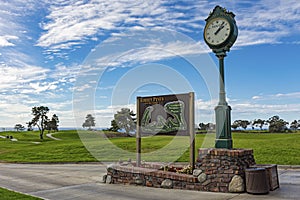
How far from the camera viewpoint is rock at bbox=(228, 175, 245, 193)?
9117 mm

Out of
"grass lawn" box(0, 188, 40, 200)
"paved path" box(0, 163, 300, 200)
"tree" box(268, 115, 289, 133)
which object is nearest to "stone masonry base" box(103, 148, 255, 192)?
"paved path" box(0, 163, 300, 200)

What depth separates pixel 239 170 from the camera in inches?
362

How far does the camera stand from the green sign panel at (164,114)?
1098cm

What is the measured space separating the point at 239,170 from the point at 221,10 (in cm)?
478

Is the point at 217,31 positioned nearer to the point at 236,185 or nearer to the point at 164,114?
the point at 164,114

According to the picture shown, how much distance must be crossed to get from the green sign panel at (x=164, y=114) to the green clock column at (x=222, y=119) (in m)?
1.06

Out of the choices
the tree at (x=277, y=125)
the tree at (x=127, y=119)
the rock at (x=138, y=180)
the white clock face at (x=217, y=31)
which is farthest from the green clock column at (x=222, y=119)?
the tree at (x=277, y=125)

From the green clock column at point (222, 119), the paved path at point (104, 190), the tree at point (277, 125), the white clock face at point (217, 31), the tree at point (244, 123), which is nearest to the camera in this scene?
the paved path at point (104, 190)

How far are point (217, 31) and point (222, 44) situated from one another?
47 centimetres

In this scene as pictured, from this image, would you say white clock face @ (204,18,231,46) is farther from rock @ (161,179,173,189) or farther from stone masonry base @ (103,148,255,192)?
rock @ (161,179,173,189)

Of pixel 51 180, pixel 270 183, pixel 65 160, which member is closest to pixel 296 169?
pixel 270 183

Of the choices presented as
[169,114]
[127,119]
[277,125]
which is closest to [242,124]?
[277,125]

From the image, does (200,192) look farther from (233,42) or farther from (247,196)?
(233,42)

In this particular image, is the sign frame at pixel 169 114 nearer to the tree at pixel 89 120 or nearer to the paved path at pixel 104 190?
the paved path at pixel 104 190
